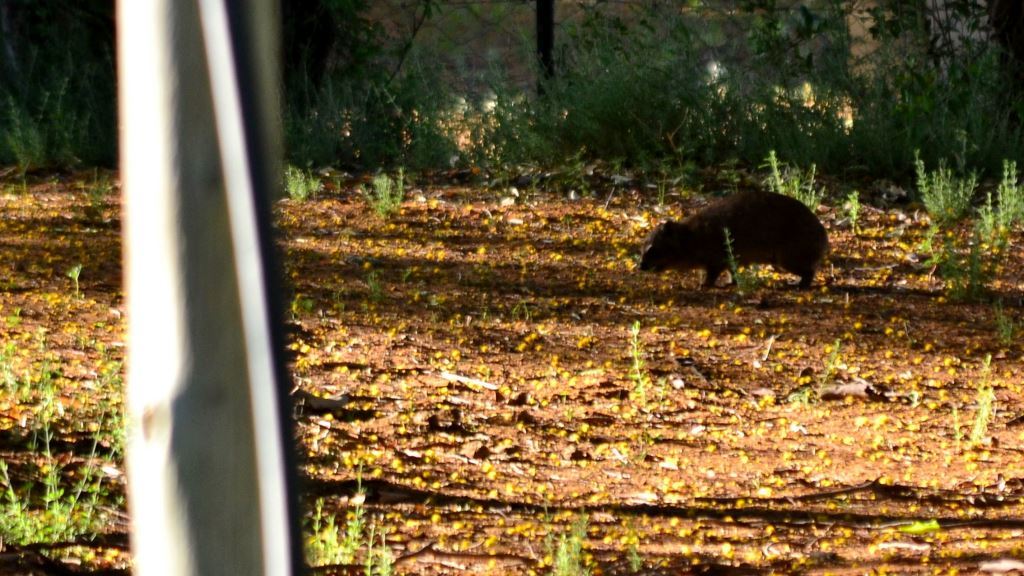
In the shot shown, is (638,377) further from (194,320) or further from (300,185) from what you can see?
(300,185)

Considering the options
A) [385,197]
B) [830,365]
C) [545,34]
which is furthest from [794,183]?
[545,34]

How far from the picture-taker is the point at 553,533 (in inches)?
126

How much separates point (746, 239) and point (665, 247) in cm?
40

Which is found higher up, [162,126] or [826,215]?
[162,126]

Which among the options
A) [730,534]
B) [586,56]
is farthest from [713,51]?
[730,534]

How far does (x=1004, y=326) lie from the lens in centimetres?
515

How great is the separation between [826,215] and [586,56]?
2508mm

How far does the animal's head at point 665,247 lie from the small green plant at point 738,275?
8.8 inches

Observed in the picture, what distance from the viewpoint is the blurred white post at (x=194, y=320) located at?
1080 mm

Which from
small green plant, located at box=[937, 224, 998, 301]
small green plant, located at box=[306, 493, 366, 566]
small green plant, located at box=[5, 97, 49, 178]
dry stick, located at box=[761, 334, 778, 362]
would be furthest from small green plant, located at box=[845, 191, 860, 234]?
small green plant, located at box=[5, 97, 49, 178]

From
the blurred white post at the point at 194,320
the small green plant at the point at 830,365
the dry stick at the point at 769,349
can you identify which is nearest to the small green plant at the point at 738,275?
the dry stick at the point at 769,349

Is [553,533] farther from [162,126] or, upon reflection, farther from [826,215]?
[826,215]

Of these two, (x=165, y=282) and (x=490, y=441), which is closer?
(x=165, y=282)

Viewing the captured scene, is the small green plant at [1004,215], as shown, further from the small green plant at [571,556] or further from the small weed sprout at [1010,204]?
the small green plant at [571,556]
